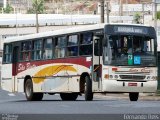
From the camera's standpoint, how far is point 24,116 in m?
6.42

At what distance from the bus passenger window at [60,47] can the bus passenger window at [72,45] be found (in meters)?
0.37

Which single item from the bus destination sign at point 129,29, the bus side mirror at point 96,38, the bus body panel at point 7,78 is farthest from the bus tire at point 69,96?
the bus destination sign at point 129,29

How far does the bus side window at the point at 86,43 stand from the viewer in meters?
27.7

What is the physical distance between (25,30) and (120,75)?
13932cm

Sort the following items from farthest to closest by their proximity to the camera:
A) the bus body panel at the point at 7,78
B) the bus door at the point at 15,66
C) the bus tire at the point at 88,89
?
the bus body panel at the point at 7,78 < the bus door at the point at 15,66 < the bus tire at the point at 88,89

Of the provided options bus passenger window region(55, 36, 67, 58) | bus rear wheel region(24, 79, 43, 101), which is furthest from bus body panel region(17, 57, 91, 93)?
bus passenger window region(55, 36, 67, 58)

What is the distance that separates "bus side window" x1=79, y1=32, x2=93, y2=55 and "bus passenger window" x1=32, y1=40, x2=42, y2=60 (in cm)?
358

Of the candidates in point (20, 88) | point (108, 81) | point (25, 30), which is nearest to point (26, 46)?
point (20, 88)

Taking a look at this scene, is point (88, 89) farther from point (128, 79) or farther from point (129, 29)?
point (129, 29)

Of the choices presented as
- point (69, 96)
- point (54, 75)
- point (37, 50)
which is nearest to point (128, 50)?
point (54, 75)

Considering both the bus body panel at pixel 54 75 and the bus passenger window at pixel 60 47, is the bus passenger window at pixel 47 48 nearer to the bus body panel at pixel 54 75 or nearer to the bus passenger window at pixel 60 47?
the bus body panel at pixel 54 75

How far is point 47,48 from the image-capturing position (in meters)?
30.7

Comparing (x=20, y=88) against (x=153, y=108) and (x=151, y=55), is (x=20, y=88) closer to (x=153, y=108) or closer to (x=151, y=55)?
(x=151, y=55)

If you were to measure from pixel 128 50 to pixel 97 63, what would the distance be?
4.55 ft
